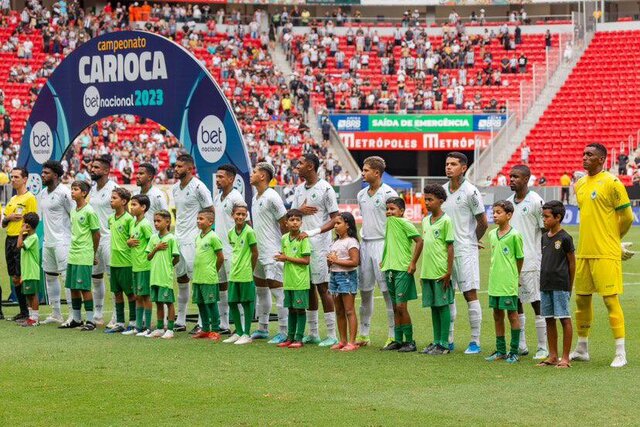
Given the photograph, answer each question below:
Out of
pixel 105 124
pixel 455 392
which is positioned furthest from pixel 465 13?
pixel 455 392

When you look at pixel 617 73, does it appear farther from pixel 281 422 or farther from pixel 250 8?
pixel 281 422

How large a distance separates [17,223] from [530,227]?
7448 mm

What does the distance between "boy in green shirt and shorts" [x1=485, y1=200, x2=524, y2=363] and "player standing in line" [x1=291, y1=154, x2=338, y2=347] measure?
6.80 ft

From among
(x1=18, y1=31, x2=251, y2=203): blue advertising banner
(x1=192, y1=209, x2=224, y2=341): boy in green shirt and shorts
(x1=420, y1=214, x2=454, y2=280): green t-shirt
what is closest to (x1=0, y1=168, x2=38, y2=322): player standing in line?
(x1=18, y1=31, x2=251, y2=203): blue advertising banner

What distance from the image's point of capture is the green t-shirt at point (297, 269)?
13461 mm

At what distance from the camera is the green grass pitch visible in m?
9.38

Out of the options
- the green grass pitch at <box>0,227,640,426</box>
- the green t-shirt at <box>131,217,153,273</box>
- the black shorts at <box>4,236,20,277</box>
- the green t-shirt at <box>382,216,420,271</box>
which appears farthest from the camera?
the black shorts at <box>4,236,20,277</box>

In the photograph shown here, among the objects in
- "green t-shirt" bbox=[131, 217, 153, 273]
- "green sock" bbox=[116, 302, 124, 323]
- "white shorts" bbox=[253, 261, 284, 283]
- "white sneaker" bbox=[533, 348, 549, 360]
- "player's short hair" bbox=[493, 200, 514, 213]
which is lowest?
"white sneaker" bbox=[533, 348, 549, 360]

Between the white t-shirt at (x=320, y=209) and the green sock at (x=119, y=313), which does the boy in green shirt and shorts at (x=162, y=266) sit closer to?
the green sock at (x=119, y=313)

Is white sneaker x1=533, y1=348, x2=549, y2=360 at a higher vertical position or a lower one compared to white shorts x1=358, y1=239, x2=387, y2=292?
lower

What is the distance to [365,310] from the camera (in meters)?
13.5

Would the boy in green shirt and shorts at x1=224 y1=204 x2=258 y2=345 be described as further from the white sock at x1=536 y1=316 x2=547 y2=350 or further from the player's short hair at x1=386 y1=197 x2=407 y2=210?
the white sock at x1=536 y1=316 x2=547 y2=350

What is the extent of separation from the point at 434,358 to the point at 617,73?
42775 millimetres

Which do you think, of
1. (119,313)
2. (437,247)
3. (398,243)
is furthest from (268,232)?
(119,313)
